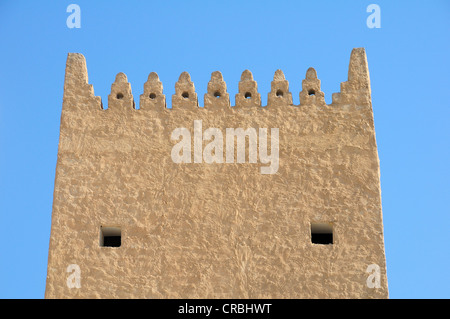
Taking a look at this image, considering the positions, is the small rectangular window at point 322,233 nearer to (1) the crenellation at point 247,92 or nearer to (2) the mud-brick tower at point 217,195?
(2) the mud-brick tower at point 217,195

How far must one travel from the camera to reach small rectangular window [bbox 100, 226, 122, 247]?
1348 cm

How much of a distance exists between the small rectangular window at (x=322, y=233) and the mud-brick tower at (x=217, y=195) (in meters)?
0.01

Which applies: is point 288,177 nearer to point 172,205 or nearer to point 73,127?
point 172,205

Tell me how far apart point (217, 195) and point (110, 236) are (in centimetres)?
153

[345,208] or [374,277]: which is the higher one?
[345,208]

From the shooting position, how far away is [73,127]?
13977 millimetres

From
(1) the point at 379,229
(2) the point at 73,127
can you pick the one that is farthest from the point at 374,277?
(2) the point at 73,127

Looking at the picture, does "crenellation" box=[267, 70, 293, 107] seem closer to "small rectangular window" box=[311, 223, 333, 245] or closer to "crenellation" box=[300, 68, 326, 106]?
"crenellation" box=[300, 68, 326, 106]

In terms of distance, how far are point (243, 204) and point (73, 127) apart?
8.40 feet

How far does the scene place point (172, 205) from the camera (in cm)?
1352

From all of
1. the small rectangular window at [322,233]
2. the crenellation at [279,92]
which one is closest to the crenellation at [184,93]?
the crenellation at [279,92]

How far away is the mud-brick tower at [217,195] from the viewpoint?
13.1 metres
